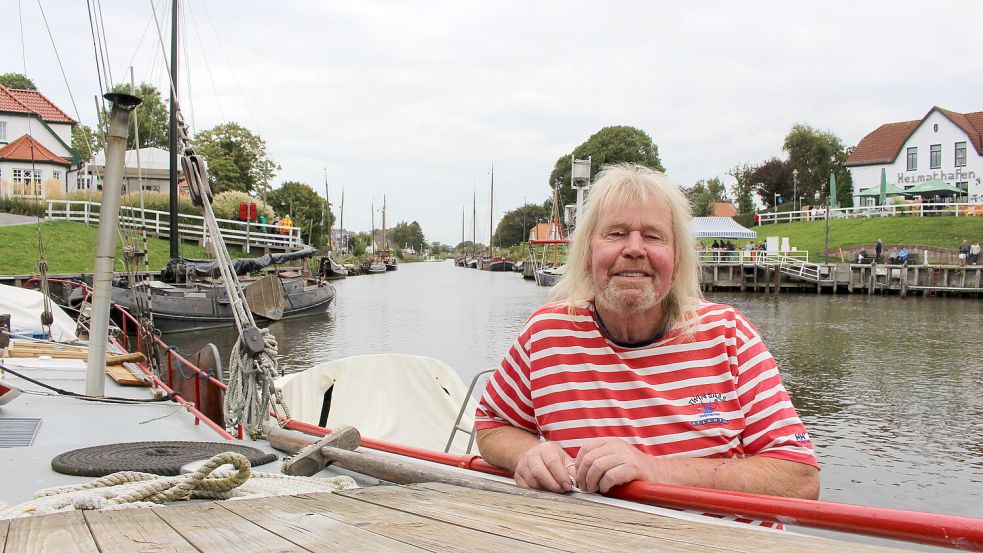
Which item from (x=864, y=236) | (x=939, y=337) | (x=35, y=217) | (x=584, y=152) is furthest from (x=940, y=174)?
(x=35, y=217)

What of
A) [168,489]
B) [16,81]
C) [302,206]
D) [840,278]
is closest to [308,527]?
[168,489]

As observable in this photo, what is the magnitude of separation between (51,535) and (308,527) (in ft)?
1.76

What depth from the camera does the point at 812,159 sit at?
75.0m

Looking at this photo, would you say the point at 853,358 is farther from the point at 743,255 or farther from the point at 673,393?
the point at 743,255

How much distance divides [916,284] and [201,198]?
4211 centimetres

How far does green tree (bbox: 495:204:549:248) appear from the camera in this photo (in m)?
119

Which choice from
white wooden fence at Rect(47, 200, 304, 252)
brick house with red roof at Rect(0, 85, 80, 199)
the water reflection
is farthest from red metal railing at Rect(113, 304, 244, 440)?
brick house with red roof at Rect(0, 85, 80, 199)

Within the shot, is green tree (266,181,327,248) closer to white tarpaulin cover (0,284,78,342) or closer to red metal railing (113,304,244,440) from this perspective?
white tarpaulin cover (0,284,78,342)

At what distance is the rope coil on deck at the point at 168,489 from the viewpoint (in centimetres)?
218

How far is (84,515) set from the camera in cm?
182

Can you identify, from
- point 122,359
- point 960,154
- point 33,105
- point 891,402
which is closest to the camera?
point 122,359

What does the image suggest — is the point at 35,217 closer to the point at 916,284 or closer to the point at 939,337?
the point at 939,337

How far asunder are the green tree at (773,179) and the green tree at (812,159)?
90 centimetres

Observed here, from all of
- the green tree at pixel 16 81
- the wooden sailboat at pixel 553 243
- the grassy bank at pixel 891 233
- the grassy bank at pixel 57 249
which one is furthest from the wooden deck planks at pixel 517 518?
the green tree at pixel 16 81
